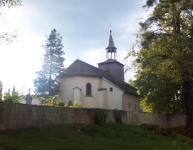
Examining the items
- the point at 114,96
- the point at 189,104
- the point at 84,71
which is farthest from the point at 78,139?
the point at 84,71

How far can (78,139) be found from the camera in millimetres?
21531

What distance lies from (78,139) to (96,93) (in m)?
39.1

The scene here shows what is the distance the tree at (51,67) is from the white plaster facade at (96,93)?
1.78 meters

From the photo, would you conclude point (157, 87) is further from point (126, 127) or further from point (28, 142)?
point (28, 142)

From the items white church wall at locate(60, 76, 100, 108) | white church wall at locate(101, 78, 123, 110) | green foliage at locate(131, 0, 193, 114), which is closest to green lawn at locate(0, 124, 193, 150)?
green foliage at locate(131, 0, 193, 114)

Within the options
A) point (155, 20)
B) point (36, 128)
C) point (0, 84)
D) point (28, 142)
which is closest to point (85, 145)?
point (28, 142)

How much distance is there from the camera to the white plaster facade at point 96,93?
5950cm

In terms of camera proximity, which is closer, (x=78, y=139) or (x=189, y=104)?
(x=78, y=139)

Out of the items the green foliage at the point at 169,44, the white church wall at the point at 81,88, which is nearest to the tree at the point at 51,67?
the white church wall at the point at 81,88

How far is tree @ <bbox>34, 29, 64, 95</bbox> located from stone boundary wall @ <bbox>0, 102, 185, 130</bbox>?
2854 cm

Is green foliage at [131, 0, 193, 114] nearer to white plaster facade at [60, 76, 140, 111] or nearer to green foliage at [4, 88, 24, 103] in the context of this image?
green foliage at [4, 88, 24, 103]

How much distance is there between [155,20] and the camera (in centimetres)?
3909

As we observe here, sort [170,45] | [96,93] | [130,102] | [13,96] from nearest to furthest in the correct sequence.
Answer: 1. [13,96]
2. [170,45]
3. [96,93]
4. [130,102]

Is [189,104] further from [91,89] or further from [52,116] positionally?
[91,89]
